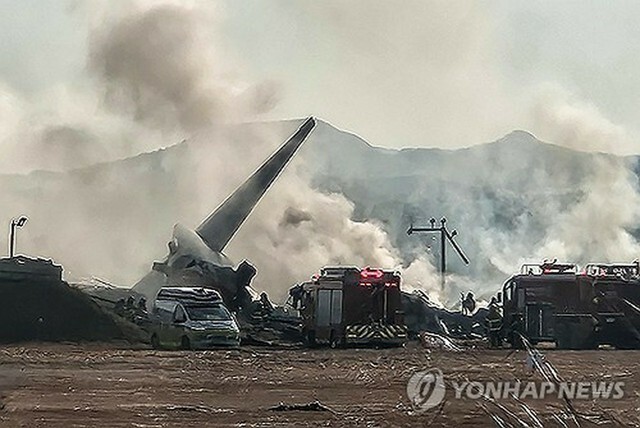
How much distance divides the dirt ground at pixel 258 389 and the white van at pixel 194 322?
259 centimetres

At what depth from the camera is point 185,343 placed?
3553 cm

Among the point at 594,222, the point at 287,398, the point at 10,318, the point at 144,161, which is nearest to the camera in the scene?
the point at 287,398

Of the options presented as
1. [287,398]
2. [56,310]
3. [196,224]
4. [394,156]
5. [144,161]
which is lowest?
[287,398]

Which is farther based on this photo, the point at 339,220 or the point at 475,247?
the point at 475,247

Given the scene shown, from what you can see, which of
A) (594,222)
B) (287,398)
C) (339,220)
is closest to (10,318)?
(287,398)

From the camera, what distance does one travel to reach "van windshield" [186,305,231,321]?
3588 centimetres

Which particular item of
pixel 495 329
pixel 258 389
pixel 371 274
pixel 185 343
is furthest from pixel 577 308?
pixel 258 389

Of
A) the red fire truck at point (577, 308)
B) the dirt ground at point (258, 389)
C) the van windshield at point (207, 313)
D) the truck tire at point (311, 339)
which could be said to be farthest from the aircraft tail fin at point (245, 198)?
the dirt ground at point (258, 389)

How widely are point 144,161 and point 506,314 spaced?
2180 inches

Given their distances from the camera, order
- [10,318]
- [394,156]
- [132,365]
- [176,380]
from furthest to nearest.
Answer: [394,156]
[10,318]
[132,365]
[176,380]

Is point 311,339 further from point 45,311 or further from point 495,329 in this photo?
point 45,311

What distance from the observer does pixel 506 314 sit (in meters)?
42.3

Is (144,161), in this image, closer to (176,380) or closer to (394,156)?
(394,156)

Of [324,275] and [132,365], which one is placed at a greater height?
[324,275]
